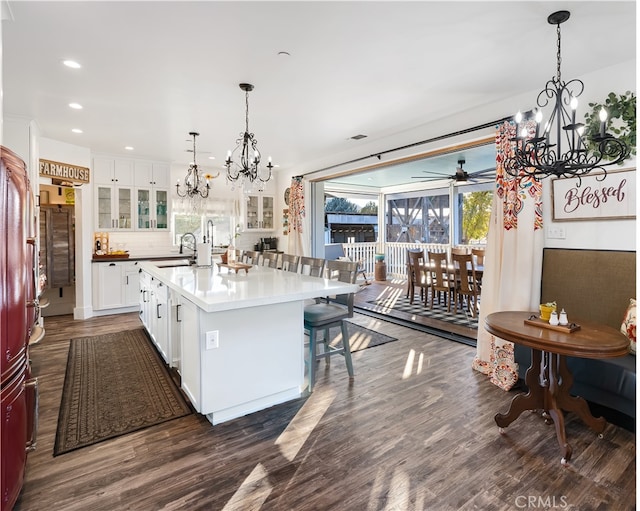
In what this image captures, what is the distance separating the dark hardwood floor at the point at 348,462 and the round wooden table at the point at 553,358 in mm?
142

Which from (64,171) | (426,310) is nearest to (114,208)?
(64,171)

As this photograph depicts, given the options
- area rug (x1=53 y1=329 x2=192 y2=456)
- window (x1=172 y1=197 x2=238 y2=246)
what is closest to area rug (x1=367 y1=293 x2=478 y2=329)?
window (x1=172 y1=197 x2=238 y2=246)

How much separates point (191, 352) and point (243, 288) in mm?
598

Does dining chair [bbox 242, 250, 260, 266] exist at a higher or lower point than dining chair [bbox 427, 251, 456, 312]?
higher

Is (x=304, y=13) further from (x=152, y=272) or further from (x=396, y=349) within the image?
(x=396, y=349)

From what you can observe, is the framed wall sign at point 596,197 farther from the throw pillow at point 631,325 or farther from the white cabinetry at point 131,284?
the white cabinetry at point 131,284

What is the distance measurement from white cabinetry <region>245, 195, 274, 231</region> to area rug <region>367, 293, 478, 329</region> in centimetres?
274

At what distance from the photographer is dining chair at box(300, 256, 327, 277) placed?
4.01 metres

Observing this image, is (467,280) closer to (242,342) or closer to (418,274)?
(418,274)

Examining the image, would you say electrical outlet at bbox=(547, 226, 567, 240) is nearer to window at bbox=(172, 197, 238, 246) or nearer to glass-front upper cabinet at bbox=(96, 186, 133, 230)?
window at bbox=(172, 197, 238, 246)

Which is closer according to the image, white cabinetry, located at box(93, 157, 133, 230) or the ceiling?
the ceiling

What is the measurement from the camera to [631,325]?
8.17ft

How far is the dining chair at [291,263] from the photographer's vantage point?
4500mm

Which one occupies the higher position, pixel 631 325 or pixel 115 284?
pixel 631 325
